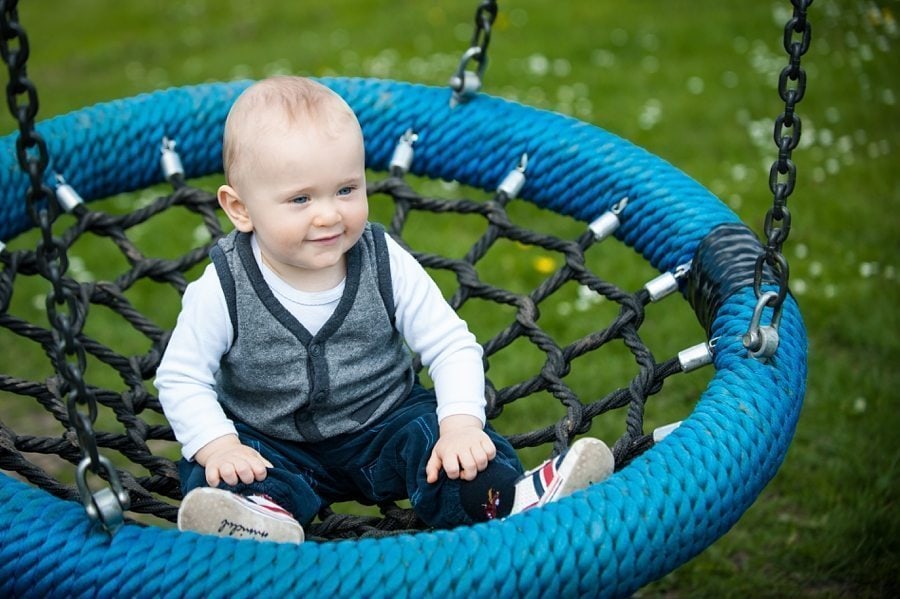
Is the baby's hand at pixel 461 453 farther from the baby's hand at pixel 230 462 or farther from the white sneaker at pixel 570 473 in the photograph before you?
the baby's hand at pixel 230 462

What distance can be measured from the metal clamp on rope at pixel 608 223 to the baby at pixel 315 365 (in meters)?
0.73

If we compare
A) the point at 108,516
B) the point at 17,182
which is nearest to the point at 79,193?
the point at 17,182

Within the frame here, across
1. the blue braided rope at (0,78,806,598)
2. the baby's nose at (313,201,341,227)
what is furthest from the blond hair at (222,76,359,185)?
the blue braided rope at (0,78,806,598)

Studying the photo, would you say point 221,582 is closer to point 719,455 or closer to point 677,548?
point 677,548

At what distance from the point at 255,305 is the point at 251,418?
0.75 ft

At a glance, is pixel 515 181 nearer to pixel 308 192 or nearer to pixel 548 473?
pixel 308 192

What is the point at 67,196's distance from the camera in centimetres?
288

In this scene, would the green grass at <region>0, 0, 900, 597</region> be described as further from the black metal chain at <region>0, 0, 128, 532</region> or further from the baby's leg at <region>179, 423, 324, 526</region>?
the black metal chain at <region>0, 0, 128, 532</region>

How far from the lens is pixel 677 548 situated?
172 centimetres

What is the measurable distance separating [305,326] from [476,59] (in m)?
1.12

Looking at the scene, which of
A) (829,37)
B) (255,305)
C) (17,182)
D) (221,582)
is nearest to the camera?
(221,582)

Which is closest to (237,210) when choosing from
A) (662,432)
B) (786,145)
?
(662,432)

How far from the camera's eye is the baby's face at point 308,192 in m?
1.90

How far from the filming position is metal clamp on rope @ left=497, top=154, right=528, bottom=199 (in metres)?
2.95
